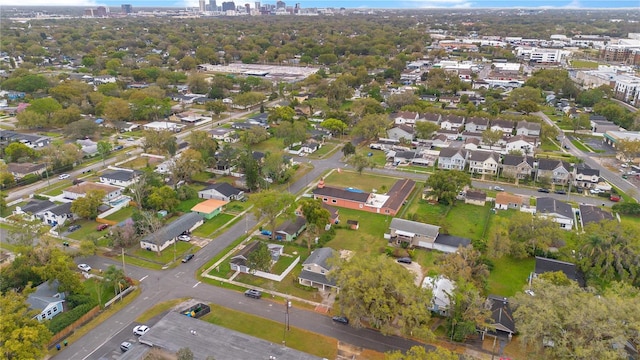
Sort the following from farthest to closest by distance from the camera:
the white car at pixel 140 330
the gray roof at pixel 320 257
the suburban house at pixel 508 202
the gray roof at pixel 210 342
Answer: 1. the suburban house at pixel 508 202
2. the gray roof at pixel 320 257
3. the white car at pixel 140 330
4. the gray roof at pixel 210 342

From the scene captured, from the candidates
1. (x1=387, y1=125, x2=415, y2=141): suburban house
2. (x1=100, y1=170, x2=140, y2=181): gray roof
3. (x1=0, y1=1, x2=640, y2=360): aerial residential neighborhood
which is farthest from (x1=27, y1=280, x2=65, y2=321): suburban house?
(x1=387, y1=125, x2=415, y2=141): suburban house

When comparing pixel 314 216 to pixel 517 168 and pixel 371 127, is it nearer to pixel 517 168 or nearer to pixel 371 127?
pixel 517 168

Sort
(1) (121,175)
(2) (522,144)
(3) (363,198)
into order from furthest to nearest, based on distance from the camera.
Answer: (2) (522,144) → (1) (121,175) → (3) (363,198)

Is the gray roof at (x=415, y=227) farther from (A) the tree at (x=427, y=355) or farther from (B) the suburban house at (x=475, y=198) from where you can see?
(A) the tree at (x=427, y=355)

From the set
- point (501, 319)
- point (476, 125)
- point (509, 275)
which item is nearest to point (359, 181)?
point (509, 275)

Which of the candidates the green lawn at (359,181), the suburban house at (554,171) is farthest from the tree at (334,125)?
the suburban house at (554,171)

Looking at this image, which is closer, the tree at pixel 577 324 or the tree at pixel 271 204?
the tree at pixel 577 324
